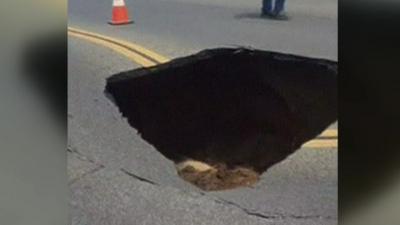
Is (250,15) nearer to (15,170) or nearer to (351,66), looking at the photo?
(351,66)

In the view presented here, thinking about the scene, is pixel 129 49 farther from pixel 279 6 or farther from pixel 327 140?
pixel 327 140

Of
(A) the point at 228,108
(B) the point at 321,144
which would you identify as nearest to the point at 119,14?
(A) the point at 228,108

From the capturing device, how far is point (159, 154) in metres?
1.94

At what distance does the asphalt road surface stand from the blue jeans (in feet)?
0.08

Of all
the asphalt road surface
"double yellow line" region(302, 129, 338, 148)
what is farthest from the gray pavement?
"double yellow line" region(302, 129, 338, 148)

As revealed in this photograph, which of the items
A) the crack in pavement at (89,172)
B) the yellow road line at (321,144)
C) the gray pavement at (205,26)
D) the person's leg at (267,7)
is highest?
the person's leg at (267,7)

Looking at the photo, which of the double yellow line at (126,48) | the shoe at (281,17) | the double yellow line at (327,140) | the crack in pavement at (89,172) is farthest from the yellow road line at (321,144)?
the crack in pavement at (89,172)

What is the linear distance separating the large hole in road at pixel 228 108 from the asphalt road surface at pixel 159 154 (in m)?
0.03

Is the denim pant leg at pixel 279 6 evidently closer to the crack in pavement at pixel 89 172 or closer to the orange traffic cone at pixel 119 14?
the orange traffic cone at pixel 119 14

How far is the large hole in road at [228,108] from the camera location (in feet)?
6.26

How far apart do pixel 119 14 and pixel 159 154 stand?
0.50 meters

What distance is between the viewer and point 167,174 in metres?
1.93

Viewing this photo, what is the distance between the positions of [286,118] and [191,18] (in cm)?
47

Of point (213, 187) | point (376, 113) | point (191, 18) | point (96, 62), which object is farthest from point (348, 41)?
point (96, 62)
